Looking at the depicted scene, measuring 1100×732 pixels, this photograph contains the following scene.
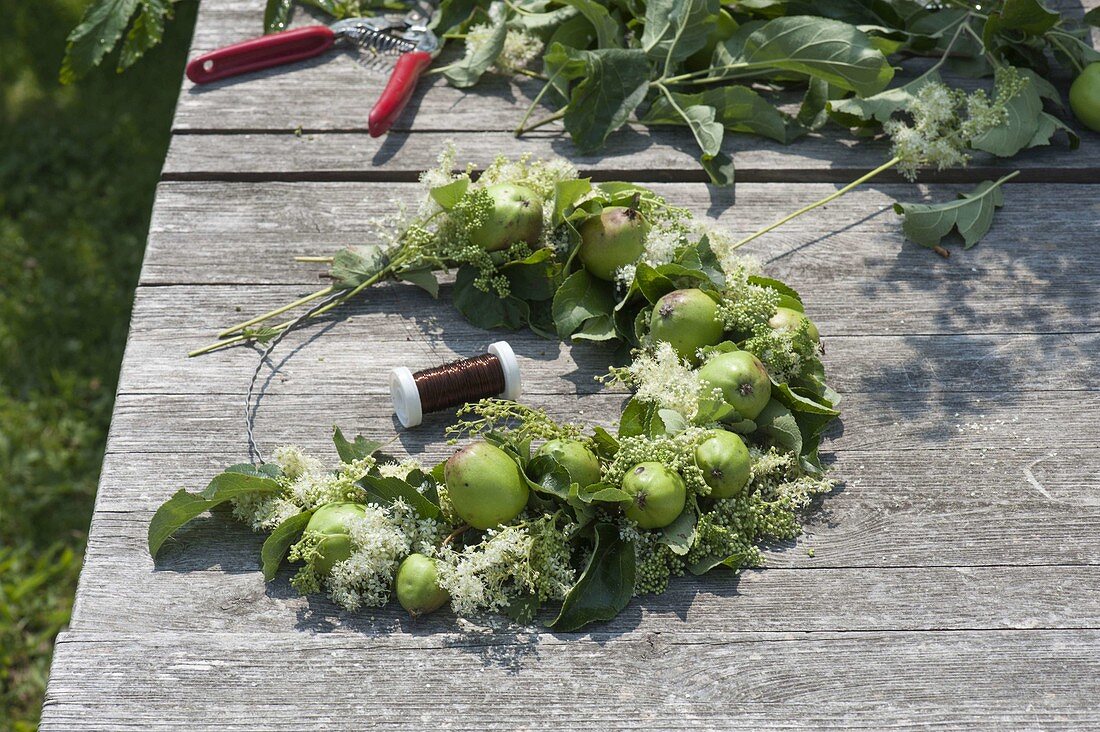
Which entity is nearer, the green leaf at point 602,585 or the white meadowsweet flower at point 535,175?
the green leaf at point 602,585

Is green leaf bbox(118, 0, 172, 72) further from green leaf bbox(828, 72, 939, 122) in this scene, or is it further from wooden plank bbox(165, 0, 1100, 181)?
green leaf bbox(828, 72, 939, 122)

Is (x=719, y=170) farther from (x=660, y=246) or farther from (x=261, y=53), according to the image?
(x=261, y=53)

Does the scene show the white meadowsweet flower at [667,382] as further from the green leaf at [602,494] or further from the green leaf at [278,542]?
the green leaf at [278,542]

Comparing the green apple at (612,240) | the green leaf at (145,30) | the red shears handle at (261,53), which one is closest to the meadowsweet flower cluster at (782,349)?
the green apple at (612,240)

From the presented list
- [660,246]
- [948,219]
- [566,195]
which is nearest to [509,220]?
[566,195]

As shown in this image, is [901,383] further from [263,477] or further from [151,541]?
[151,541]

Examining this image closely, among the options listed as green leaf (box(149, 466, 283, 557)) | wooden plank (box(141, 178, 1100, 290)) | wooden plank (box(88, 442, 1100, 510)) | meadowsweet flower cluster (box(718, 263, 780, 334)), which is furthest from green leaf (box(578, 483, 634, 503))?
wooden plank (box(141, 178, 1100, 290))
